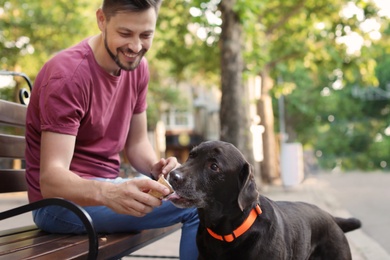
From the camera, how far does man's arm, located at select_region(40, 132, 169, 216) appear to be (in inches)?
106

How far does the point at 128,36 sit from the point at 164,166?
0.86 metres

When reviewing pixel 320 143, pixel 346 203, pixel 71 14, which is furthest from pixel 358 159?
pixel 346 203

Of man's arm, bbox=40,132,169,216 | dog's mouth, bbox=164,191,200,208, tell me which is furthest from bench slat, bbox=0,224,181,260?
dog's mouth, bbox=164,191,200,208

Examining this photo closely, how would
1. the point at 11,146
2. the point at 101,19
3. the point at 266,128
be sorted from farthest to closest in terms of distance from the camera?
the point at 266,128 → the point at 11,146 → the point at 101,19

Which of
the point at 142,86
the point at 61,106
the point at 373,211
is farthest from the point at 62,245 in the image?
the point at 373,211

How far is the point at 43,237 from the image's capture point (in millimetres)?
3342

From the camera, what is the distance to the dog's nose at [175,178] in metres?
3.04

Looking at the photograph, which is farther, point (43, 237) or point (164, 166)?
point (164, 166)

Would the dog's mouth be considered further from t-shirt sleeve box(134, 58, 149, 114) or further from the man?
t-shirt sleeve box(134, 58, 149, 114)

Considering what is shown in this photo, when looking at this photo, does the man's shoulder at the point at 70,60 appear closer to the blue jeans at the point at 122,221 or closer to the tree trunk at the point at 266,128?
the blue jeans at the point at 122,221

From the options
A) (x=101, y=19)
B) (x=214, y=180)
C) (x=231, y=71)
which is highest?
(x=231, y=71)

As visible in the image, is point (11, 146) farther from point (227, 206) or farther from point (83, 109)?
point (227, 206)

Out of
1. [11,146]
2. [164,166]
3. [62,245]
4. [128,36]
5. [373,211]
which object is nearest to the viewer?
[62,245]

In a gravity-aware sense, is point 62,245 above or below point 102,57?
below
